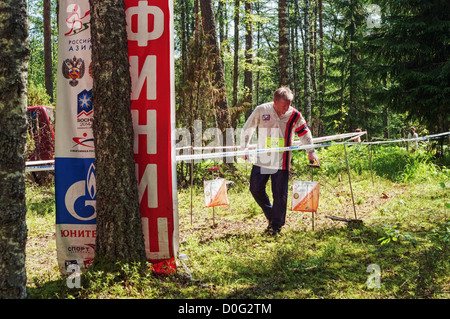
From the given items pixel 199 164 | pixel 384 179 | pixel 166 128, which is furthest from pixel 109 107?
pixel 384 179

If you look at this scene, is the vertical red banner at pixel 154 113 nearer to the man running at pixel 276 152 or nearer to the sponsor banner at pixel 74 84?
the sponsor banner at pixel 74 84

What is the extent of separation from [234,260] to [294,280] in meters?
0.87

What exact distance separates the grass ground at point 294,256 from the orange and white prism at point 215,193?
1.47 feet

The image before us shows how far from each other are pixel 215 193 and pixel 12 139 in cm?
378

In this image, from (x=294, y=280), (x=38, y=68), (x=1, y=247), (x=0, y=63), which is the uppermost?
(x=38, y=68)

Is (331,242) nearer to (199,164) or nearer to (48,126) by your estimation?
(199,164)

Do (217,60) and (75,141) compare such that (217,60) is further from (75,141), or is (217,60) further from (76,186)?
(76,186)

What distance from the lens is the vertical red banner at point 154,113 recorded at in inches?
159

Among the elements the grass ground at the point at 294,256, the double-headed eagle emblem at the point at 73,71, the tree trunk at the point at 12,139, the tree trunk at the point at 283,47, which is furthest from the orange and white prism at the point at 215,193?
the tree trunk at the point at 283,47

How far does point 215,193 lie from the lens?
20.5ft

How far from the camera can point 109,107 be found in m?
3.74

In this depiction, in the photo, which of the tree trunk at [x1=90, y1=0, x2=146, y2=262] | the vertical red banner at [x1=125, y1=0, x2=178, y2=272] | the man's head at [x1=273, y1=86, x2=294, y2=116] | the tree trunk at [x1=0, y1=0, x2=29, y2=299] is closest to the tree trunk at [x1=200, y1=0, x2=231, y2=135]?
the man's head at [x1=273, y1=86, x2=294, y2=116]
